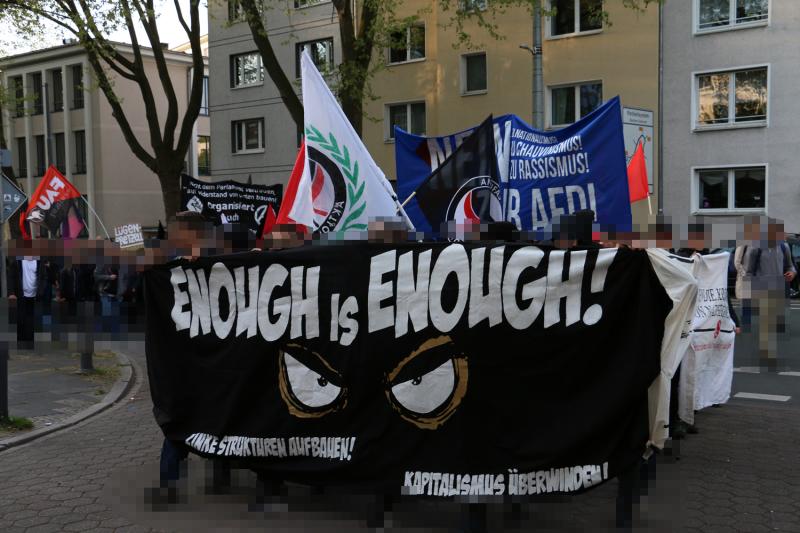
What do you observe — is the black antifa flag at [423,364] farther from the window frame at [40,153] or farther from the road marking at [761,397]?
the window frame at [40,153]

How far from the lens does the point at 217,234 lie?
5.98 meters

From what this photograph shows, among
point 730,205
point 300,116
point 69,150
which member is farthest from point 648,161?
point 69,150

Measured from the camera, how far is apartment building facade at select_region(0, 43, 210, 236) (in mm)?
46344

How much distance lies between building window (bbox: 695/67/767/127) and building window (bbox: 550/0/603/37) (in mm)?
4007

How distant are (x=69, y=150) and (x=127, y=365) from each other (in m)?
39.4

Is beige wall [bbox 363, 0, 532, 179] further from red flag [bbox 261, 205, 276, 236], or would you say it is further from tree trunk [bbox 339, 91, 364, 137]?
red flag [bbox 261, 205, 276, 236]

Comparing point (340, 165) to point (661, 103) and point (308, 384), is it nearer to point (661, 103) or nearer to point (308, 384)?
point (308, 384)

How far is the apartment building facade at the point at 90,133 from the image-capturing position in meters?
46.3

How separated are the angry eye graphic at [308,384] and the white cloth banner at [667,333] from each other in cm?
185

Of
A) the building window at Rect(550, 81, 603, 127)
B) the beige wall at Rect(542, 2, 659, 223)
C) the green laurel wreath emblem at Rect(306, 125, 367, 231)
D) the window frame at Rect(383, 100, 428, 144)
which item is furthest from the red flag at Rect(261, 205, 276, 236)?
the window frame at Rect(383, 100, 428, 144)

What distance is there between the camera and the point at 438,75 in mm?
30312

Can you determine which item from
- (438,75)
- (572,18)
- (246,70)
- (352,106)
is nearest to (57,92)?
(246,70)

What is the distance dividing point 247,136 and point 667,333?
34267mm

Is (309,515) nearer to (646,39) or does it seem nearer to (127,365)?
(127,365)
